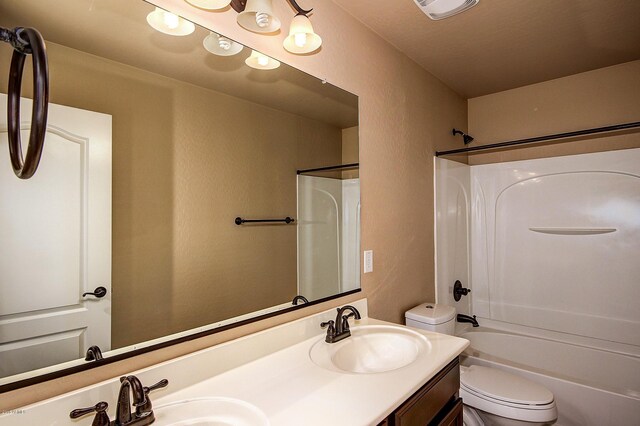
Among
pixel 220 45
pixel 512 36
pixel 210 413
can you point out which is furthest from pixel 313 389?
pixel 512 36

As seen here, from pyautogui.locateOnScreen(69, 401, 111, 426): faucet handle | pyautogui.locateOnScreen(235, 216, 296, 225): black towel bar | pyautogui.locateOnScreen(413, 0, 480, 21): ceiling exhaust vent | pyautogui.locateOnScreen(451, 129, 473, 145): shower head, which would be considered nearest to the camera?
pyautogui.locateOnScreen(69, 401, 111, 426): faucet handle

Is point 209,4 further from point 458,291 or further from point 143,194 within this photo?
point 458,291

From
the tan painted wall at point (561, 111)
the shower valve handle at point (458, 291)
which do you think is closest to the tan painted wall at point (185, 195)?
the shower valve handle at point (458, 291)

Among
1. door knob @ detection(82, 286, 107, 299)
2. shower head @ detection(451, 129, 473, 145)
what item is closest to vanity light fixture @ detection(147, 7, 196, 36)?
door knob @ detection(82, 286, 107, 299)

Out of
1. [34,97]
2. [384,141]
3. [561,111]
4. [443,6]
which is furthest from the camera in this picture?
[561,111]

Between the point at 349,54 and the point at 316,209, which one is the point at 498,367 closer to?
the point at 316,209

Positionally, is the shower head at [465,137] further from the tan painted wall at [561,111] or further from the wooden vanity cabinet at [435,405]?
the wooden vanity cabinet at [435,405]

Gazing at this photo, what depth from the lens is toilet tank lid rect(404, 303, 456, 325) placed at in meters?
2.03

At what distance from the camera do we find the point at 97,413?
800 millimetres

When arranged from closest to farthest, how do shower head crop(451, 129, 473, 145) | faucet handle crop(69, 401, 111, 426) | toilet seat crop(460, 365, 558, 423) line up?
faucet handle crop(69, 401, 111, 426)
toilet seat crop(460, 365, 558, 423)
shower head crop(451, 129, 473, 145)

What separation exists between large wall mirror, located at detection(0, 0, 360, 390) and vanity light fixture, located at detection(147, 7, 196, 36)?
0.06ft

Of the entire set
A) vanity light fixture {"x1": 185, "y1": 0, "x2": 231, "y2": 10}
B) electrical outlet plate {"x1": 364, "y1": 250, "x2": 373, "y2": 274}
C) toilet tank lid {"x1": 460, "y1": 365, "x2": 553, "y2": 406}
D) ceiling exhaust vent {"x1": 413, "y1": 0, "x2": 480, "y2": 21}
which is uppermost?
ceiling exhaust vent {"x1": 413, "y1": 0, "x2": 480, "y2": 21}

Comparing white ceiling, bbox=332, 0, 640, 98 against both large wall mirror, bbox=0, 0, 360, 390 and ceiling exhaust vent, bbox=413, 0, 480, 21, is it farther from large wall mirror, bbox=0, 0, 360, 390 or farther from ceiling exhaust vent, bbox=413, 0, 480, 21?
large wall mirror, bbox=0, 0, 360, 390

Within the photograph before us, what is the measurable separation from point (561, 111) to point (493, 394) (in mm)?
2246
